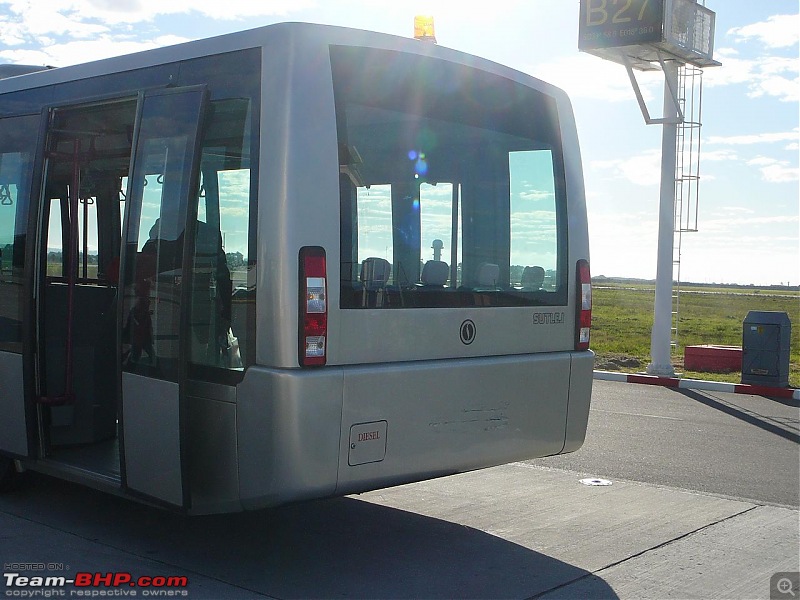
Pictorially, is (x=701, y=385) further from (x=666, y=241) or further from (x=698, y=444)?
(x=698, y=444)

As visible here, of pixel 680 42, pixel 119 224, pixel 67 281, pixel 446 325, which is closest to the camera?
pixel 446 325

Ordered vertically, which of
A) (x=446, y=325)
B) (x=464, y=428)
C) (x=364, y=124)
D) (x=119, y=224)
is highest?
(x=364, y=124)

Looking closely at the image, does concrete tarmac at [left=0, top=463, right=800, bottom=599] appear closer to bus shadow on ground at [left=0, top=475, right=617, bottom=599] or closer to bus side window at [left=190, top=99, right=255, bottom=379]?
bus shadow on ground at [left=0, top=475, right=617, bottom=599]

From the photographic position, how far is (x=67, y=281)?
22.5 ft

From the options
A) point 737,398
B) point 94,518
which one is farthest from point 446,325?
point 737,398

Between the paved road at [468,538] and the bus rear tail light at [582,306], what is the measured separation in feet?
4.15

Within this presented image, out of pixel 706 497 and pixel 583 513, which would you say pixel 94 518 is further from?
pixel 706 497

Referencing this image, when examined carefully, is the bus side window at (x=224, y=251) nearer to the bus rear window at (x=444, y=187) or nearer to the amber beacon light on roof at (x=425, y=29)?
the bus rear window at (x=444, y=187)

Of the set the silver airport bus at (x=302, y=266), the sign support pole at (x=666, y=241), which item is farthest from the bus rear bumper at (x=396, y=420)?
the sign support pole at (x=666, y=241)

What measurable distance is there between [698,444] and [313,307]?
20.7ft

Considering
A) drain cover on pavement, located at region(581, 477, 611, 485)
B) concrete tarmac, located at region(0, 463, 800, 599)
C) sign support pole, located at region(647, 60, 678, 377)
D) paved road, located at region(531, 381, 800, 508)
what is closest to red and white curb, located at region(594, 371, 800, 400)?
sign support pole, located at region(647, 60, 678, 377)

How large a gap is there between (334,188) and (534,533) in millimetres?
2797

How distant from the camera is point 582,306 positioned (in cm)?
642

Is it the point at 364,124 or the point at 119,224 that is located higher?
the point at 364,124
